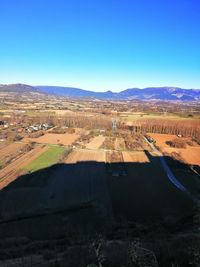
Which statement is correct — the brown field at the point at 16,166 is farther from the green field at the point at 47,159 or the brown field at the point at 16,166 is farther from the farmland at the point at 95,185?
the green field at the point at 47,159

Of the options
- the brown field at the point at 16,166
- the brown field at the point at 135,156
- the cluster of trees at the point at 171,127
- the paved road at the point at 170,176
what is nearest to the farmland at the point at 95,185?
the brown field at the point at 135,156

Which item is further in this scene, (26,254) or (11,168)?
(11,168)

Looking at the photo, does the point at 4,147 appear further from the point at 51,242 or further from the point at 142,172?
the point at 51,242

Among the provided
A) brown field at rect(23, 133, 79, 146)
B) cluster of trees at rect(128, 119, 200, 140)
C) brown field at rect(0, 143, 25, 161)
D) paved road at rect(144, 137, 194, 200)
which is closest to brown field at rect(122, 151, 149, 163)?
paved road at rect(144, 137, 194, 200)

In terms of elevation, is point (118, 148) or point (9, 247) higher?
point (9, 247)

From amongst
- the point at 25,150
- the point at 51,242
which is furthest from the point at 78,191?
the point at 25,150

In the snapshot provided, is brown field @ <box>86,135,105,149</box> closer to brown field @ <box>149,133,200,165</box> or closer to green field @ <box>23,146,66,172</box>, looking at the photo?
green field @ <box>23,146,66,172</box>

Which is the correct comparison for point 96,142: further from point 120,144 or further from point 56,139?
point 56,139
